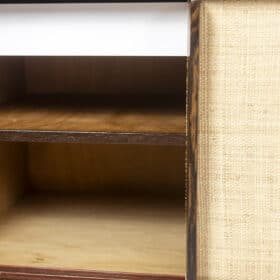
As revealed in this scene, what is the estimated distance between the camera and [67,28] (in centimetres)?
68

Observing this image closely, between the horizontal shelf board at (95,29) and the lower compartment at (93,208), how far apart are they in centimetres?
29

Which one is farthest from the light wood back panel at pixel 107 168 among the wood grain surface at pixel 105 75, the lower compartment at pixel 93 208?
the wood grain surface at pixel 105 75

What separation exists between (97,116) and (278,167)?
1.04 ft

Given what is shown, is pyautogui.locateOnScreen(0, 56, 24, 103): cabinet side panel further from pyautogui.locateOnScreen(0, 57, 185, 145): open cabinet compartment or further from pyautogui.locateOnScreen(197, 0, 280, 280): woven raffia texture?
pyautogui.locateOnScreen(197, 0, 280, 280): woven raffia texture

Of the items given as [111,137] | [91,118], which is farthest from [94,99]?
[111,137]

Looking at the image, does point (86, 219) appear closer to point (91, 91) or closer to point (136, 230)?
point (136, 230)

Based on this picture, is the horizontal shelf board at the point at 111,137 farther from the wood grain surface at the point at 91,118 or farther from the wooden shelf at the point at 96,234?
the wooden shelf at the point at 96,234

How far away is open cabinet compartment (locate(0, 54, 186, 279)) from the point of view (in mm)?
730

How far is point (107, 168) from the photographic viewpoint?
1113mm

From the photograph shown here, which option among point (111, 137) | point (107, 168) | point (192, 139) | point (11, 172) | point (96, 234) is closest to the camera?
point (192, 139)

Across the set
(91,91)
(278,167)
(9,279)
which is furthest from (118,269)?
(91,91)

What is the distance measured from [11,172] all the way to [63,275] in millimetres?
344

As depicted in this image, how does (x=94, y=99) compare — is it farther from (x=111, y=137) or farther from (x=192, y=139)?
(x=192, y=139)

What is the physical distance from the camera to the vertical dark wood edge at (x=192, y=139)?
560 mm
